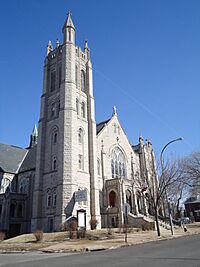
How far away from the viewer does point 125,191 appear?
45.3 meters

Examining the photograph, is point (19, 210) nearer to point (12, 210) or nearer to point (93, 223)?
point (12, 210)

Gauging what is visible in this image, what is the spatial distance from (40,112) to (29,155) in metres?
13.1


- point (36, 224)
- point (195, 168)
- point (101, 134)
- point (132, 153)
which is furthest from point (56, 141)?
point (195, 168)

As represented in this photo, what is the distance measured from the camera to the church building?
3869cm

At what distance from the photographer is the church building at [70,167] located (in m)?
38.7

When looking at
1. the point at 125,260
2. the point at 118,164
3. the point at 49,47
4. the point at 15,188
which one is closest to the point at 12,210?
the point at 15,188

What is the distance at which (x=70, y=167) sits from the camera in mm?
38531

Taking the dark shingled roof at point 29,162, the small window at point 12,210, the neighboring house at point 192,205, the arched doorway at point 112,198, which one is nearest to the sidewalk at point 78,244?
the arched doorway at point 112,198

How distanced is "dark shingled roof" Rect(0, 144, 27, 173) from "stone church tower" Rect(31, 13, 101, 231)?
1192 cm

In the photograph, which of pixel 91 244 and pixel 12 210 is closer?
pixel 91 244

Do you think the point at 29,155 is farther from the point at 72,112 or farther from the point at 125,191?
the point at 125,191

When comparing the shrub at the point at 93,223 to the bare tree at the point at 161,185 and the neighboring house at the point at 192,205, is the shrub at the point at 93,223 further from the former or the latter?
the neighboring house at the point at 192,205

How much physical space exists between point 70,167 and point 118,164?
15556 mm

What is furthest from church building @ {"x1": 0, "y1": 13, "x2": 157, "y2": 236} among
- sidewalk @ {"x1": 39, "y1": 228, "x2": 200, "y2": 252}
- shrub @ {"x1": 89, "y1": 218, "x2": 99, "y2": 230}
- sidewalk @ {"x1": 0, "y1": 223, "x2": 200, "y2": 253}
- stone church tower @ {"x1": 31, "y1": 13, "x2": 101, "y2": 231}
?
sidewalk @ {"x1": 39, "y1": 228, "x2": 200, "y2": 252}
